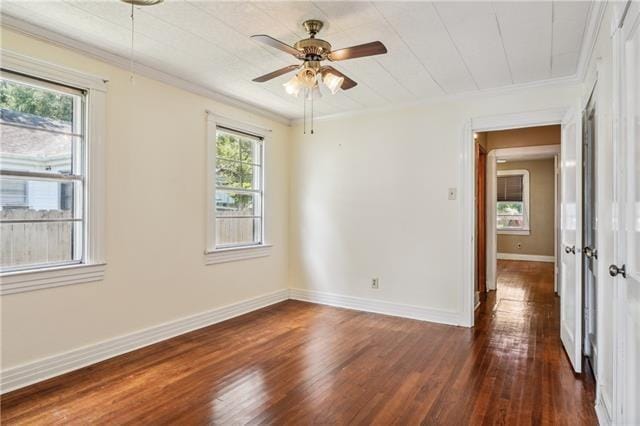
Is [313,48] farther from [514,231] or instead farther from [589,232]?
[514,231]

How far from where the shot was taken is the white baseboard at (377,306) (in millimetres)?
4043

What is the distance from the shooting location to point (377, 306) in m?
4.47

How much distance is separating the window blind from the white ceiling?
6473mm

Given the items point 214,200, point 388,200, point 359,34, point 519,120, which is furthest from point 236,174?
point 519,120

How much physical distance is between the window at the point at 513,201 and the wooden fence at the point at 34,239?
9.23m

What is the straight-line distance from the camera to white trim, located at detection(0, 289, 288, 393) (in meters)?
2.52

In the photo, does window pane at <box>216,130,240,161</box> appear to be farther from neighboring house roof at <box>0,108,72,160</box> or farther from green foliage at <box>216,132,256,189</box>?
neighboring house roof at <box>0,108,72,160</box>

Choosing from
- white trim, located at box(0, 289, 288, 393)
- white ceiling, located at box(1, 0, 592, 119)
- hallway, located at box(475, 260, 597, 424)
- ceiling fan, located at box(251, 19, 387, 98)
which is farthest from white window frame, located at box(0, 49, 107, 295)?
hallway, located at box(475, 260, 597, 424)

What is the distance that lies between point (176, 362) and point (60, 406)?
0.82 metres

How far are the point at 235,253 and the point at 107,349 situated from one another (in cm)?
160

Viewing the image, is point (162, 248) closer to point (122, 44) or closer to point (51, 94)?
point (51, 94)

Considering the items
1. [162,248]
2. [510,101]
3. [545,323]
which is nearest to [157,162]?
[162,248]

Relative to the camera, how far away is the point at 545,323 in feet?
13.1

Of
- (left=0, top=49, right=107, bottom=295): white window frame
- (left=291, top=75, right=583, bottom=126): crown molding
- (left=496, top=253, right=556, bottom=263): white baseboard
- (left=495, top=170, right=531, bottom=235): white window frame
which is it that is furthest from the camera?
(left=495, top=170, right=531, bottom=235): white window frame
